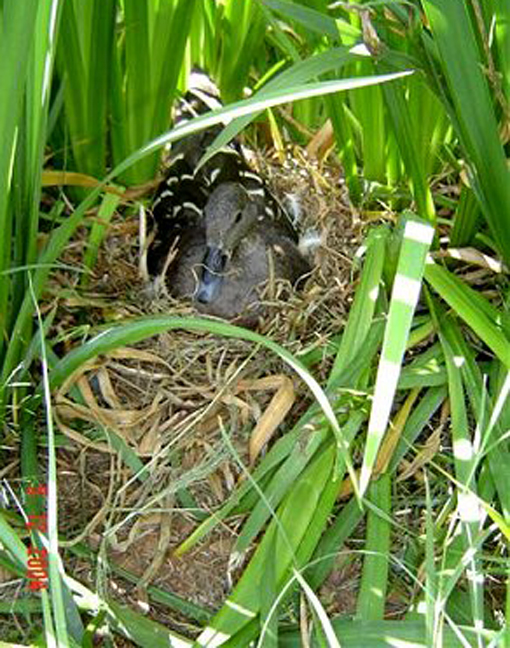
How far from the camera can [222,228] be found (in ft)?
9.51

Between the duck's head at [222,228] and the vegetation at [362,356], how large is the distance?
33 cm

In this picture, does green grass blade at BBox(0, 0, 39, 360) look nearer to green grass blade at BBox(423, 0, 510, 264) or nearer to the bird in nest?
green grass blade at BBox(423, 0, 510, 264)

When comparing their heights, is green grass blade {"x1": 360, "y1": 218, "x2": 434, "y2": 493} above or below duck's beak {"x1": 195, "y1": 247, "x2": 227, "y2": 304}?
above

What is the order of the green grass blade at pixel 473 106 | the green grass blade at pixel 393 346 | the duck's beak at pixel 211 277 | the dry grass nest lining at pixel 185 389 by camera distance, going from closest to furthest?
1. the green grass blade at pixel 393 346
2. the green grass blade at pixel 473 106
3. the dry grass nest lining at pixel 185 389
4. the duck's beak at pixel 211 277

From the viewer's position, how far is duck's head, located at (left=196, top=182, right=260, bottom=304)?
2.87 metres

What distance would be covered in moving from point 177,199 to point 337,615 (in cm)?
113

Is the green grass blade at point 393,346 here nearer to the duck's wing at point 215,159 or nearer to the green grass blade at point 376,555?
the green grass blade at point 376,555

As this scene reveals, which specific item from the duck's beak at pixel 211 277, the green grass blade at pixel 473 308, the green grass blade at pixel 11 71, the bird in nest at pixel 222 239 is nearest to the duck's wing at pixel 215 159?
the bird in nest at pixel 222 239

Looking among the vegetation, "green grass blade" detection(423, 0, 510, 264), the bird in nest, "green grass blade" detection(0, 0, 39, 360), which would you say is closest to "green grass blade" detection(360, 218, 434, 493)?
the vegetation

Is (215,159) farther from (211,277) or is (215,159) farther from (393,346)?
(393,346)

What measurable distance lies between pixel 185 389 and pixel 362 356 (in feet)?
1.22

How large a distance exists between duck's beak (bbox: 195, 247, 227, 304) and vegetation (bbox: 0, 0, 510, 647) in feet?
1.03

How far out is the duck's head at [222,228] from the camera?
2.87 meters

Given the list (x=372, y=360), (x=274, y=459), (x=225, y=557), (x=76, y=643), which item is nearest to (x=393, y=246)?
(x=372, y=360)
